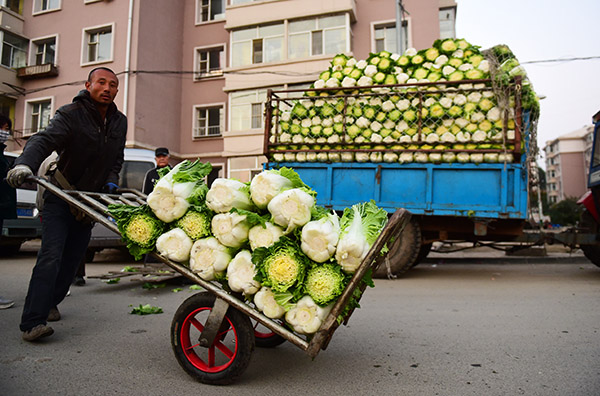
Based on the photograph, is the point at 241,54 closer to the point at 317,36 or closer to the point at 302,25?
the point at 302,25

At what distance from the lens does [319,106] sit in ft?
24.3

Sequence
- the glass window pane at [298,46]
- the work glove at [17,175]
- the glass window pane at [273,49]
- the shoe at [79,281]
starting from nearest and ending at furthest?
the work glove at [17,175] < the shoe at [79,281] < the glass window pane at [298,46] < the glass window pane at [273,49]

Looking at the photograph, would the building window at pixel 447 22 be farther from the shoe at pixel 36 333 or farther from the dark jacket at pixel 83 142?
the shoe at pixel 36 333

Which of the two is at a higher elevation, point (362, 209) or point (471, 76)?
point (471, 76)

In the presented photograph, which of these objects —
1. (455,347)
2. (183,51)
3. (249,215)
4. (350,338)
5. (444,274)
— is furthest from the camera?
(183,51)

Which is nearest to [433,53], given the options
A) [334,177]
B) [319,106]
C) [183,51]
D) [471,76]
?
[471,76]

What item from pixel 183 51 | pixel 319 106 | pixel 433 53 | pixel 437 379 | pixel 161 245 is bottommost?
pixel 437 379

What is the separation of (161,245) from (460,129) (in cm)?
534

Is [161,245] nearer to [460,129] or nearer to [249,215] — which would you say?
[249,215]

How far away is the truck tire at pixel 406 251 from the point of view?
6773 millimetres

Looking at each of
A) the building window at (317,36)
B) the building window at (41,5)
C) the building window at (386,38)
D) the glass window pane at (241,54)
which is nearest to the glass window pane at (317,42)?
the building window at (317,36)

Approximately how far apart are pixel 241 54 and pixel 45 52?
35.4 feet

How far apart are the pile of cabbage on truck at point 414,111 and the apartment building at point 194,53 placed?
10961mm

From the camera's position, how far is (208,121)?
21.2m
